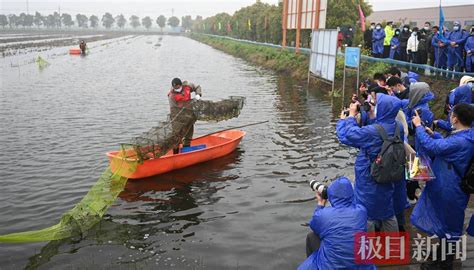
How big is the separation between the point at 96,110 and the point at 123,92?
523 cm

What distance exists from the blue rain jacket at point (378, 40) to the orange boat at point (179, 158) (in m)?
12.1

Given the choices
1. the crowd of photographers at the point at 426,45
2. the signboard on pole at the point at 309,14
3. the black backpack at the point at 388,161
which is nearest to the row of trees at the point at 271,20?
the signboard on pole at the point at 309,14

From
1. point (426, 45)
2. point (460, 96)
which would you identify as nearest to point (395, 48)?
point (426, 45)

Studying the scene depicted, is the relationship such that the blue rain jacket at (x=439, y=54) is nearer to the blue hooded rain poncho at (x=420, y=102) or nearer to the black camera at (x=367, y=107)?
the blue hooded rain poncho at (x=420, y=102)

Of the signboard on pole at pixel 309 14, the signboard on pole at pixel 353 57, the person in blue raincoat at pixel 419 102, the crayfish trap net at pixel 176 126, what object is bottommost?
the crayfish trap net at pixel 176 126

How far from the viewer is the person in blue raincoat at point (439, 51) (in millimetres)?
16388

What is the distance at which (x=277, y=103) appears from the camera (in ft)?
67.1

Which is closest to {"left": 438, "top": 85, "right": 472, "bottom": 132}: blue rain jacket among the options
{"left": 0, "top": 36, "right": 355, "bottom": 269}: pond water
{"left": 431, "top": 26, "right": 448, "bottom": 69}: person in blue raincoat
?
{"left": 0, "top": 36, "right": 355, "bottom": 269}: pond water

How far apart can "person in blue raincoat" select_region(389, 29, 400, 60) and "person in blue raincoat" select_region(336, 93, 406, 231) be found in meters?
15.8

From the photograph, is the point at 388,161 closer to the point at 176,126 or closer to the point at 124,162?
the point at 124,162

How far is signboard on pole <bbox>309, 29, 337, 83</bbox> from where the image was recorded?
21.0 meters

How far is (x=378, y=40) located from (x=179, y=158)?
15024 mm

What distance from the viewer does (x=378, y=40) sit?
2183cm

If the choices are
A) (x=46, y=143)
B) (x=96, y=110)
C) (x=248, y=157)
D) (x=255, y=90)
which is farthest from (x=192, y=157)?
(x=255, y=90)
